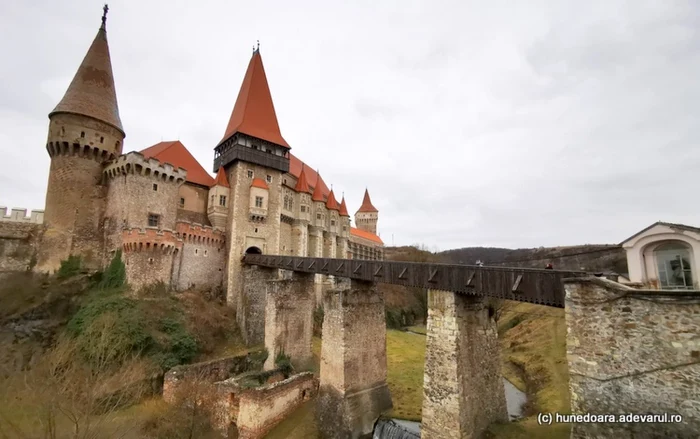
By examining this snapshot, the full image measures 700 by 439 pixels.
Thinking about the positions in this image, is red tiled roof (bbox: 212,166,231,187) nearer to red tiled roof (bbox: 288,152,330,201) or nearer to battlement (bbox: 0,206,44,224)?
red tiled roof (bbox: 288,152,330,201)

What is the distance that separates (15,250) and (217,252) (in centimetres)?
1254

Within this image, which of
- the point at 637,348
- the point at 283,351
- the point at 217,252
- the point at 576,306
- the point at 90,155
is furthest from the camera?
the point at 217,252

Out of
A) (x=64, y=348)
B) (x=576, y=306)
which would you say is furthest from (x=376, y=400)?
(x=64, y=348)

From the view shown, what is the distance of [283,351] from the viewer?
1858 centimetres

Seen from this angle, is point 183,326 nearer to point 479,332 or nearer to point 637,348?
point 479,332

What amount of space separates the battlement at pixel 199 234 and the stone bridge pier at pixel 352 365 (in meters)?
→ 14.6

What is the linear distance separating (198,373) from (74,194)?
16.4 meters

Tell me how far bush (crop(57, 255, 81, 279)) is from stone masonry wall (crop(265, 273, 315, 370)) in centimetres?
1366

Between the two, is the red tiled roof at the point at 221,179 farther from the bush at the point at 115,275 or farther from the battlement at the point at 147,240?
the bush at the point at 115,275

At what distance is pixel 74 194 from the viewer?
22094 millimetres

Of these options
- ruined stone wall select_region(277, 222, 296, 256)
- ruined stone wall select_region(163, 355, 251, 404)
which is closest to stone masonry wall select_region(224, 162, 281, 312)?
ruined stone wall select_region(277, 222, 296, 256)

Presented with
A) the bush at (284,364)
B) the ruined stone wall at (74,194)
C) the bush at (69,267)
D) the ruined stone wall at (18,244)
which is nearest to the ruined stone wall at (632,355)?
the bush at (284,364)

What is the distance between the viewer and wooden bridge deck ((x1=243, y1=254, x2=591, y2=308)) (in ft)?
25.8

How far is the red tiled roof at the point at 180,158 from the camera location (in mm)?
26536
